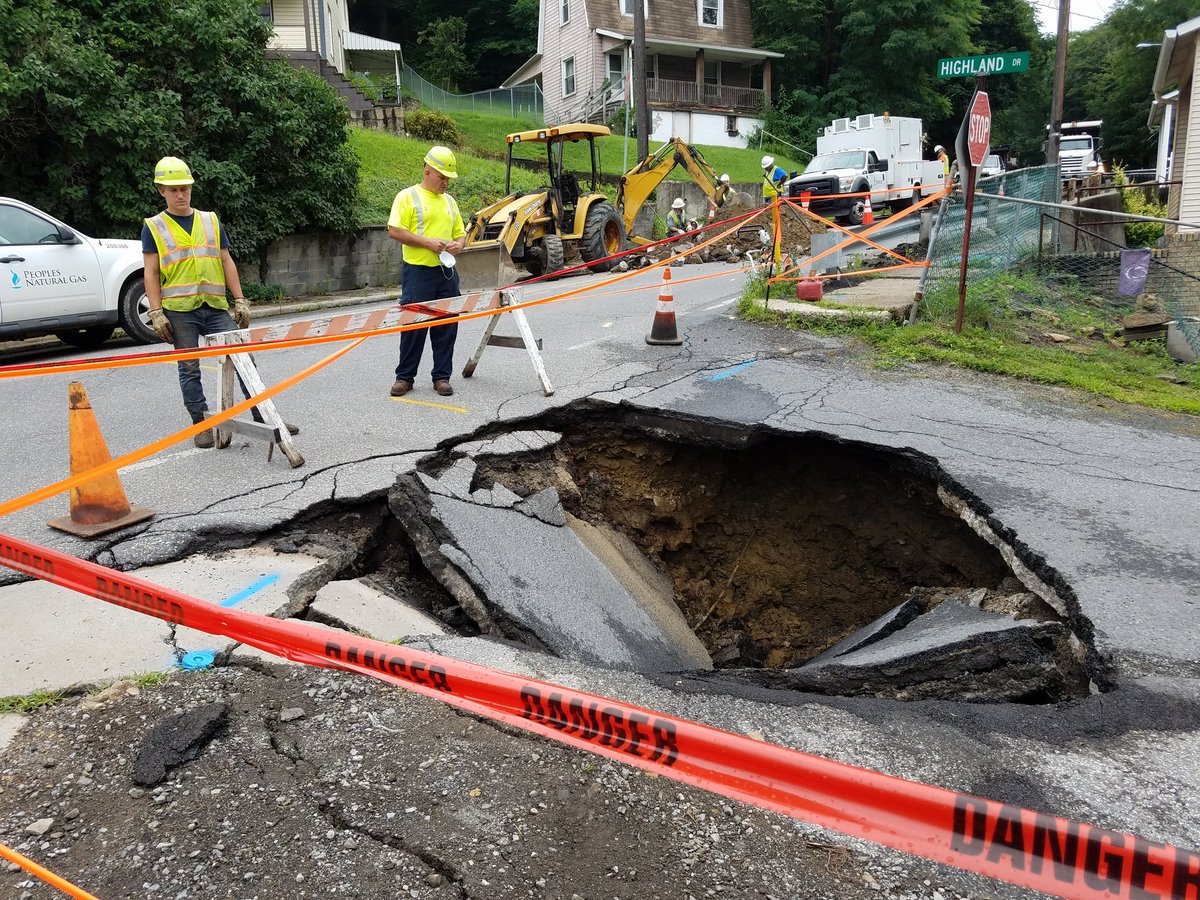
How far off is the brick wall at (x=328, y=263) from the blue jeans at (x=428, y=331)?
8852 millimetres

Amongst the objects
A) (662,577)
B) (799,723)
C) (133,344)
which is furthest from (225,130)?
(799,723)

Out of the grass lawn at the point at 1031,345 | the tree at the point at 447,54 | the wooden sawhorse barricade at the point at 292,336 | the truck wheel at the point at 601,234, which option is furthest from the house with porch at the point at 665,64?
the wooden sawhorse barricade at the point at 292,336

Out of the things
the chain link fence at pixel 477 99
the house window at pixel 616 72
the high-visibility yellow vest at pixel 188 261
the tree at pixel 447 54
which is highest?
the tree at pixel 447 54

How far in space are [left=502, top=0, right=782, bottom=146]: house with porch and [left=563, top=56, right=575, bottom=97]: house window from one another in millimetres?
44

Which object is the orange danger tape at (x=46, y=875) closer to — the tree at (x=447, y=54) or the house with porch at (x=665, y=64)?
the house with porch at (x=665, y=64)

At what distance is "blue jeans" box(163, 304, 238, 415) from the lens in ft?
18.1

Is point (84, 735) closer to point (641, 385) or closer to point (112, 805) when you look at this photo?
point (112, 805)

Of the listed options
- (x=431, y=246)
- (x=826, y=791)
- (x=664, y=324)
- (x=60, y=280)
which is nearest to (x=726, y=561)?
(x=664, y=324)

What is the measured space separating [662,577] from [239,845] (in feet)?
13.4

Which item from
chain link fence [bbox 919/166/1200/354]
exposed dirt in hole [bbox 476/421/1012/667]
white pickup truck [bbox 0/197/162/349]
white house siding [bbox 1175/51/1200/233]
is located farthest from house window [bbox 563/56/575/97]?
exposed dirt in hole [bbox 476/421/1012/667]

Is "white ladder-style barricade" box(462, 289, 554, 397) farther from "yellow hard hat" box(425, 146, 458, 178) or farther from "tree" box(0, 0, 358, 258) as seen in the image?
"tree" box(0, 0, 358, 258)

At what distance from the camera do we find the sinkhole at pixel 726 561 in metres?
3.66

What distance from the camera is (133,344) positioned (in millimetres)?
11070

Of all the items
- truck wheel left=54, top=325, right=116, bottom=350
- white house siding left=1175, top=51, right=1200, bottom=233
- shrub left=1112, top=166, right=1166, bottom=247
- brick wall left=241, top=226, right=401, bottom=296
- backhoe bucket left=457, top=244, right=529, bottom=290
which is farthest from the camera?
shrub left=1112, top=166, right=1166, bottom=247
